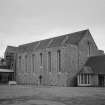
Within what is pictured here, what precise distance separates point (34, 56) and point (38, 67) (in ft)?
12.5

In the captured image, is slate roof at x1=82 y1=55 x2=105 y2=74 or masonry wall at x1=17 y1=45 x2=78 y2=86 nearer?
slate roof at x1=82 y1=55 x2=105 y2=74

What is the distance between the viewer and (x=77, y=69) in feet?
138

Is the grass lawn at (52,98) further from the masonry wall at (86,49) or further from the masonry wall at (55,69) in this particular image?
the masonry wall at (86,49)

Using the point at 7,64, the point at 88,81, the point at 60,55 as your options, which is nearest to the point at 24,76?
the point at 7,64

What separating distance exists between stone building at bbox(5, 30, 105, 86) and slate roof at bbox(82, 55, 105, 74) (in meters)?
1.39

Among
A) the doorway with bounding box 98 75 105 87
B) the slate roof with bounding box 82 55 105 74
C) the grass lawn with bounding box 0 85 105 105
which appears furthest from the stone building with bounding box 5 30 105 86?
the grass lawn with bounding box 0 85 105 105

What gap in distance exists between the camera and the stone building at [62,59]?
4125 cm

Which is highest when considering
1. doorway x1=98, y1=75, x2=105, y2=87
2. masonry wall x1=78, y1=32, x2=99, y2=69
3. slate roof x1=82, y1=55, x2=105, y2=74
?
masonry wall x1=78, y1=32, x2=99, y2=69

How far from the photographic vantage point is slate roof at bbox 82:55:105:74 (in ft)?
128

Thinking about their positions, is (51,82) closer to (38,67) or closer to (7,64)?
(38,67)

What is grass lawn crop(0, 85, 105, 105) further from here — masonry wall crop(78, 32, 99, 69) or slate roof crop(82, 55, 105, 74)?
masonry wall crop(78, 32, 99, 69)

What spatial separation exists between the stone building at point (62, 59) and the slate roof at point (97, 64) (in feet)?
4.58

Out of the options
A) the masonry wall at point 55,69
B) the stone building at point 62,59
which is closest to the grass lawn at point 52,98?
the masonry wall at point 55,69

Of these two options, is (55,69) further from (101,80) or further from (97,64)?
(101,80)
